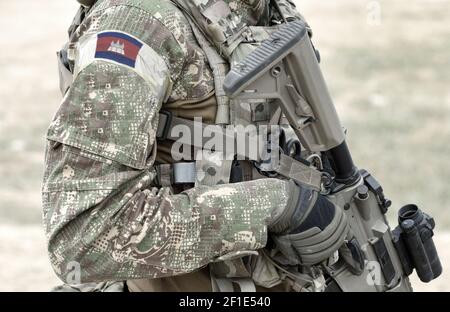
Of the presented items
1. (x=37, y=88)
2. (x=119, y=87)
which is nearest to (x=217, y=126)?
(x=119, y=87)

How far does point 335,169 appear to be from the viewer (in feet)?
11.2

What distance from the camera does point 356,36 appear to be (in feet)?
50.9

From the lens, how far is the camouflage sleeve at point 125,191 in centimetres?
282

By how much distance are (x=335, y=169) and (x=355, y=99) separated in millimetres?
9782

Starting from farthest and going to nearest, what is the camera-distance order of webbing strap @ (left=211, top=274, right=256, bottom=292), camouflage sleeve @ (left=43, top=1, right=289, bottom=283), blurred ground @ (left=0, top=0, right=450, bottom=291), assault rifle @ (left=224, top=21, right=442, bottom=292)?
1. blurred ground @ (left=0, top=0, right=450, bottom=291)
2. webbing strap @ (left=211, top=274, right=256, bottom=292)
3. assault rifle @ (left=224, top=21, right=442, bottom=292)
4. camouflage sleeve @ (left=43, top=1, right=289, bottom=283)

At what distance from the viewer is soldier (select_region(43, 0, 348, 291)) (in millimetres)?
2824

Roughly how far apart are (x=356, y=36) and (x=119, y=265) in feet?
42.5

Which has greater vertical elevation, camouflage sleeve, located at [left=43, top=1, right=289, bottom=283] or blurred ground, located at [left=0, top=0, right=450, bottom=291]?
camouflage sleeve, located at [left=43, top=1, right=289, bottom=283]

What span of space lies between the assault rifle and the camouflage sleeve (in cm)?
25

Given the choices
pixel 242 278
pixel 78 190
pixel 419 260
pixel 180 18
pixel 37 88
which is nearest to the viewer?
pixel 78 190

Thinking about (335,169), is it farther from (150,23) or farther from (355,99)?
(355,99)

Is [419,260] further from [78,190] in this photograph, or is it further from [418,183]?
[418,183]

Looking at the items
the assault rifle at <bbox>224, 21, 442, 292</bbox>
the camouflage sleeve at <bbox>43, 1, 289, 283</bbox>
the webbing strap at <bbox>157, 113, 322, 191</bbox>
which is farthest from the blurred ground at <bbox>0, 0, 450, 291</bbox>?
the camouflage sleeve at <bbox>43, 1, 289, 283</bbox>

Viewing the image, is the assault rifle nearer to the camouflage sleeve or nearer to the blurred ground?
the camouflage sleeve
